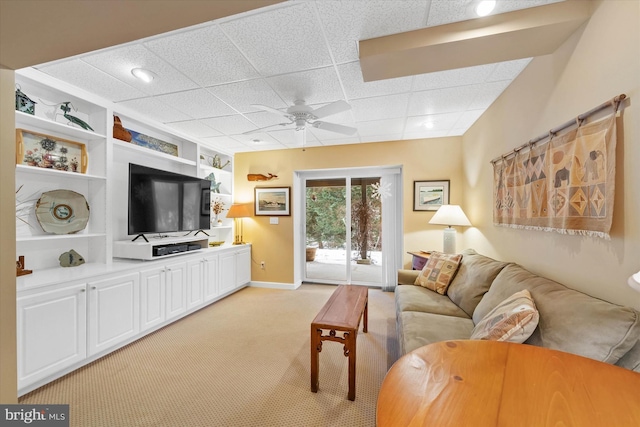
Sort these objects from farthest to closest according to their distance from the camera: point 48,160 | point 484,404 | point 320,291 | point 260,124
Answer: point 320,291
point 260,124
point 48,160
point 484,404

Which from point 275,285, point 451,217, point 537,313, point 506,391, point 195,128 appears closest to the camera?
point 506,391

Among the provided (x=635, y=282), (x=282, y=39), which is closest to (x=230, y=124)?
(x=282, y=39)

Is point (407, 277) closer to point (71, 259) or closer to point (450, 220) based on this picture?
point (450, 220)

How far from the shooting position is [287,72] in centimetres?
206

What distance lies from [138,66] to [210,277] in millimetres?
2595

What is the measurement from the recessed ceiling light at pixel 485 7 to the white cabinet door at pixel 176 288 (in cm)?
352

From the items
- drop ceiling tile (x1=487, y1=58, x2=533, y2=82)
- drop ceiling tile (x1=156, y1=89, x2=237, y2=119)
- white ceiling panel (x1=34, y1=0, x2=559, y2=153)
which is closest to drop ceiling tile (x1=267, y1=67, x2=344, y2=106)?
white ceiling panel (x1=34, y1=0, x2=559, y2=153)

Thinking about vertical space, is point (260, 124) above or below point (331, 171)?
above

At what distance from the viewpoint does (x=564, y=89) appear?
158cm

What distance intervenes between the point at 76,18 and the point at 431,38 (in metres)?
1.81

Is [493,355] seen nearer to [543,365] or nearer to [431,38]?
[543,365]

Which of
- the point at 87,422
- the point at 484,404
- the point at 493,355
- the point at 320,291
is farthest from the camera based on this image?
the point at 320,291

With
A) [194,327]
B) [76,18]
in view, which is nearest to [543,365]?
[76,18]

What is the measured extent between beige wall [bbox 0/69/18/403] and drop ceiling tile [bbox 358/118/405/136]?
9.73 ft
